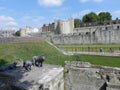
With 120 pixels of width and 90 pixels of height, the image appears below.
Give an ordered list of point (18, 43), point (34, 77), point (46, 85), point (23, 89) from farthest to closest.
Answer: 1. point (18, 43)
2. point (34, 77)
3. point (46, 85)
4. point (23, 89)

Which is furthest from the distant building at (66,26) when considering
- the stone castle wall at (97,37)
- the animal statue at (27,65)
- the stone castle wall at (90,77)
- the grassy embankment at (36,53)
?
the animal statue at (27,65)

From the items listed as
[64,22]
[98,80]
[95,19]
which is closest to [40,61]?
[98,80]

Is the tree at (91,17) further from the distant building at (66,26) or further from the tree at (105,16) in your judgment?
the distant building at (66,26)

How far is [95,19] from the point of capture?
6588cm

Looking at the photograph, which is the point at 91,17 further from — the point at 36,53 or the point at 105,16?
the point at 36,53

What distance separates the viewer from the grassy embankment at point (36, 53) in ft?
62.1

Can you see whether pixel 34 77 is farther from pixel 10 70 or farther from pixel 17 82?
pixel 10 70

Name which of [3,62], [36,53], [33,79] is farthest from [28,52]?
[33,79]

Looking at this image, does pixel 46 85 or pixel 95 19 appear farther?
pixel 95 19

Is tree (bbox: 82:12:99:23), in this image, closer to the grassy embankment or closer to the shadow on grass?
the grassy embankment

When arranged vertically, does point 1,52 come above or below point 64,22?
below

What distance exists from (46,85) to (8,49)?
1176cm

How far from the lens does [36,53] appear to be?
872 inches

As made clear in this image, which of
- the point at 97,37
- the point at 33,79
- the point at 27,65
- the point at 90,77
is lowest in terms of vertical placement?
the point at 90,77
